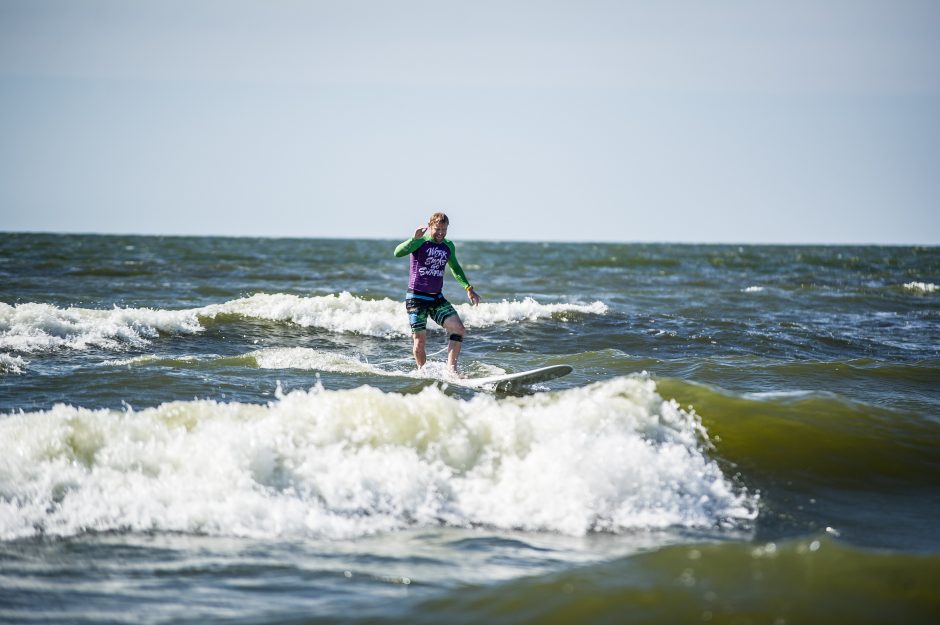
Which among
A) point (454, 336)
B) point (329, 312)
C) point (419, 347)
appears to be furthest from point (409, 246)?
point (329, 312)

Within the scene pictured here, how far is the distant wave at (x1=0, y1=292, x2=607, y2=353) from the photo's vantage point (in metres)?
13.5

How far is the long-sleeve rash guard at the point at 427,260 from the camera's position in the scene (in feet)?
34.8

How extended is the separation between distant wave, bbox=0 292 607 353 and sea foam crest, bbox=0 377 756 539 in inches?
272

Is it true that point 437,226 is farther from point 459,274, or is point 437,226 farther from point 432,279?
point 459,274

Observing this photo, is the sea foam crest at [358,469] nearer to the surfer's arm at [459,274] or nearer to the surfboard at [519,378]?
the surfboard at [519,378]

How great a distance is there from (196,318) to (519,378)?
8.64m

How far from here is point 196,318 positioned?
1641cm

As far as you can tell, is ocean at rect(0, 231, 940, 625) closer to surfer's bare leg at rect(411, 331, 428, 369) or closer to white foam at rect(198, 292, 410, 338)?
surfer's bare leg at rect(411, 331, 428, 369)

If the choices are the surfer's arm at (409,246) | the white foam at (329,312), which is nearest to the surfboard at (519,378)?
the surfer's arm at (409,246)

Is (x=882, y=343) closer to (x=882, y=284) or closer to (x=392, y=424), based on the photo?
(x=392, y=424)

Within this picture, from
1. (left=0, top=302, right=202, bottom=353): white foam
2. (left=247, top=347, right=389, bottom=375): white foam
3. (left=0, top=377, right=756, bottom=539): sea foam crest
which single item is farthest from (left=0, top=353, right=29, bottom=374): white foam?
(left=0, top=377, right=756, bottom=539): sea foam crest

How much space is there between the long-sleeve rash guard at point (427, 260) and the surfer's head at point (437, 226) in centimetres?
7

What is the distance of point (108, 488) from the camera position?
6133mm

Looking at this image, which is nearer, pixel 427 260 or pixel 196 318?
pixel 427 260
